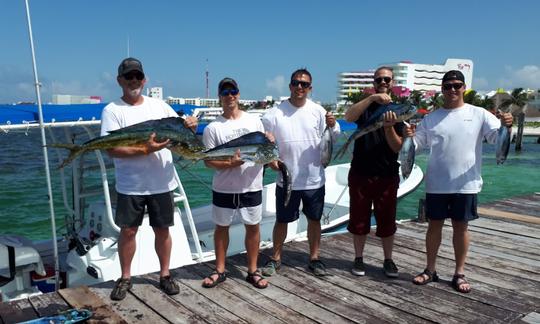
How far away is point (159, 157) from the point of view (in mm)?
3676

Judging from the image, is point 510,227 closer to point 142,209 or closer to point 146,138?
point 142,209

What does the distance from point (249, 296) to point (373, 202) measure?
1.54 m

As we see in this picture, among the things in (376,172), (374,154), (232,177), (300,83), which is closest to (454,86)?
(374,154)

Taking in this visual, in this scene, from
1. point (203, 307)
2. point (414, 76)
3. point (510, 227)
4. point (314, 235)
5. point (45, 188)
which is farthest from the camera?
point (414, 76)

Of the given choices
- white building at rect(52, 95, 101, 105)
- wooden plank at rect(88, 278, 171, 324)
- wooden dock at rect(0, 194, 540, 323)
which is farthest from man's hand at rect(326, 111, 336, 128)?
white building at rect(52, 95, 101, 105)

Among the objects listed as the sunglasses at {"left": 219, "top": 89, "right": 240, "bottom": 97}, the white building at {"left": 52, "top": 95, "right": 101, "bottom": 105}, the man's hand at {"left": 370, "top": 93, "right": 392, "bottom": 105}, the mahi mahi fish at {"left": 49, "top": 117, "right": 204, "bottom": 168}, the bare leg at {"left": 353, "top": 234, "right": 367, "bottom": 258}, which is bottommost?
the bare leg at {"left": 353, "top": 234, "right": 367, "bottom": 258}

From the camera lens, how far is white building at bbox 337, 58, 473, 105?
417 ft

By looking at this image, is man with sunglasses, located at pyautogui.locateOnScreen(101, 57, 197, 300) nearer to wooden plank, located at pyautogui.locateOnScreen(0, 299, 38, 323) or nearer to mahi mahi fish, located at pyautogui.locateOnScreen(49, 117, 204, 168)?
mahi mahi fish, located at pyautogui.locateOnScreen(49, 117, 204, 168)

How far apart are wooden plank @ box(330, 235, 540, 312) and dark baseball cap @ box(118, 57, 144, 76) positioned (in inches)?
120

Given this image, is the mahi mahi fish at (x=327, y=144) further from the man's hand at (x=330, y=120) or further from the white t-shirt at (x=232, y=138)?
the white t-shirt at (x=232, y=138)

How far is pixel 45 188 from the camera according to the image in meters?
15.1

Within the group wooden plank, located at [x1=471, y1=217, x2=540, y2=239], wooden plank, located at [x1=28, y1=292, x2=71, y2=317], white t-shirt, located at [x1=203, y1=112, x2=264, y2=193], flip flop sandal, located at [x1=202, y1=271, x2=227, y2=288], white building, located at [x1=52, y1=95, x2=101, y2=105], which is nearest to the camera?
wooden plank, located at [x1=28, y1=292, x2=71, y2=317]

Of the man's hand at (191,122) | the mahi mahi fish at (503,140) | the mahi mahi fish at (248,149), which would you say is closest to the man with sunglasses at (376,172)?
the mahi mahi fish at (503,140)

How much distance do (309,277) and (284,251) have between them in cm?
92
